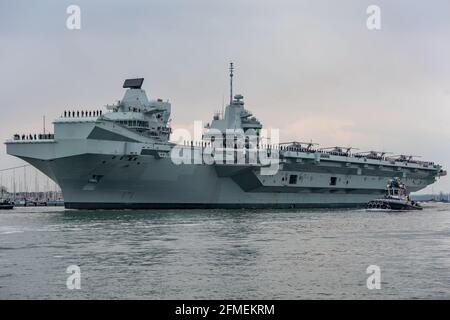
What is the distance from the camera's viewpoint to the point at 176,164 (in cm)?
4547

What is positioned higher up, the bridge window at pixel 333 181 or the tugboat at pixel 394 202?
the bridge window at pixel 333 181

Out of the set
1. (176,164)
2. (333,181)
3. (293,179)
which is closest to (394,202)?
(333,181)

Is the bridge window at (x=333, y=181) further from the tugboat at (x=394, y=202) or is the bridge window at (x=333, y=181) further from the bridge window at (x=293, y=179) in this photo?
the bridge window at (x=293, y=179)

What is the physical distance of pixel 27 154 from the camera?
42562 millimetres

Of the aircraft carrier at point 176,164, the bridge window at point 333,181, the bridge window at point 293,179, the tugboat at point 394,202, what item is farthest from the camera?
the bridge window at point 333,181

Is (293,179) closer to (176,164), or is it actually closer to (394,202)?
(394,202)

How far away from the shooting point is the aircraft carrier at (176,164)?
42062 millimetres

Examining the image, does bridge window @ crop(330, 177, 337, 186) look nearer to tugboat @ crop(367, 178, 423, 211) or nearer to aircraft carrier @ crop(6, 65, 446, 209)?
aircraft carrier @ crop(6, 65, 446, 209)

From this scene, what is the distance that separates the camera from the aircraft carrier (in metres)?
42.1

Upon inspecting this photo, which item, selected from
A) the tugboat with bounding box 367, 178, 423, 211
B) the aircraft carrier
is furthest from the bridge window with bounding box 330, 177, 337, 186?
the tugboat with bounding box 367, 178, 423, 211

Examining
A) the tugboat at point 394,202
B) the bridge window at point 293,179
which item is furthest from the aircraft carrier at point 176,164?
the tugboat at point 394,202
